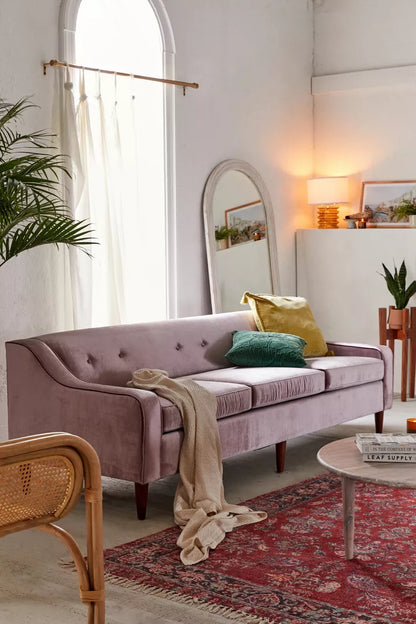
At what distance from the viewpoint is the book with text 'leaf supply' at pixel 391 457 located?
342 centimetres

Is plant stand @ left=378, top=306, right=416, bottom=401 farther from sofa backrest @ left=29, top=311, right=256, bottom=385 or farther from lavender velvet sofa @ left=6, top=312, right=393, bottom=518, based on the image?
sofa backrest @ left=29, top=311, right=256, bottom=385

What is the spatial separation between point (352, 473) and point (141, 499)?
3.57 ft

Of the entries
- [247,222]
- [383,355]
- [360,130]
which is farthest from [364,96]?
[383,355]

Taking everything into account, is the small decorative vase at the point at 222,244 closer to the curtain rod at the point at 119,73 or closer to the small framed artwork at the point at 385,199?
the curtain rod at the point at 119,73

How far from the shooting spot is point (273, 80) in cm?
704

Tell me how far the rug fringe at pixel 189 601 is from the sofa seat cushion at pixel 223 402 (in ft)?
2.93

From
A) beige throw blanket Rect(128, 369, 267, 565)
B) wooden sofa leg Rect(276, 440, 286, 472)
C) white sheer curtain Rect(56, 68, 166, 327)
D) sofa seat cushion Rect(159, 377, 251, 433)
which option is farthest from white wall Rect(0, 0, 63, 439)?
wooden sofa leg Rect(276, 440, 286, 472)

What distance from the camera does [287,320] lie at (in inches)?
223

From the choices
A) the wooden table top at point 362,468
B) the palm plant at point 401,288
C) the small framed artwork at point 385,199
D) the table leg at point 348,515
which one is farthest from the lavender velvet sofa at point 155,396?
the small framed artwork at point 385,199

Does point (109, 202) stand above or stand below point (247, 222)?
above

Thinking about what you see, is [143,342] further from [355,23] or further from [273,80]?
[355,23]

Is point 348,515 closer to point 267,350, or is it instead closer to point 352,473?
point 352,473

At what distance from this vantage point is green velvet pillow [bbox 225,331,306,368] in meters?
5.20

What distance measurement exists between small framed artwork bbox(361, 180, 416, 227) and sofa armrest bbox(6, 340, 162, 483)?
365 cm
